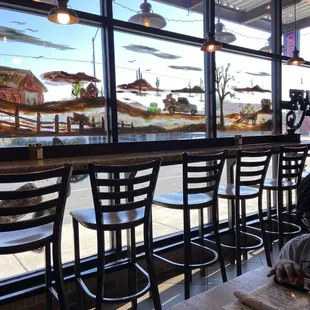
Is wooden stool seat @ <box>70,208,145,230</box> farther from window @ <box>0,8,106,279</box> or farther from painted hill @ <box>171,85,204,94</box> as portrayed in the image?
painted hill @ <box>171,85,204,94</box>

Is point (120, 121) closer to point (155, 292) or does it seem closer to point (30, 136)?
point (30, 136)

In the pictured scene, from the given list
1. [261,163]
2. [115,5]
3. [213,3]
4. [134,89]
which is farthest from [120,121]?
[213,3]

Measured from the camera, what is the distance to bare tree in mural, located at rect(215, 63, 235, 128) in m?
3.71

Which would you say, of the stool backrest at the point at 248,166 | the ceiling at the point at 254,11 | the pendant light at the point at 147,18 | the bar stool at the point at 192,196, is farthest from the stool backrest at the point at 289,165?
the ceiling at the point at 254,11

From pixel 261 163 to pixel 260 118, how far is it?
1.85m

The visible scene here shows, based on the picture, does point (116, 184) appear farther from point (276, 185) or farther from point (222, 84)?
point (222, 84)

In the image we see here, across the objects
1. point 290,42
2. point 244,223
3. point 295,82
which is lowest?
point 244,223

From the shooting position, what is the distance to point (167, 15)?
331cm

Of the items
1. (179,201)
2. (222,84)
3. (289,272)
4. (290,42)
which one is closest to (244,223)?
(179,201)

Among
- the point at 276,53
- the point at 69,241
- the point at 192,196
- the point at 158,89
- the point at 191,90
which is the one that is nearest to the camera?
the point at 192,196

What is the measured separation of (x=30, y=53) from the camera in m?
2.43

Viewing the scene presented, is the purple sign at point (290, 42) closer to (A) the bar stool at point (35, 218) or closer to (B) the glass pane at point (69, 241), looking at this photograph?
(B) the glass pane at point (69, 241)

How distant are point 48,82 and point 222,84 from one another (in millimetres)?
2091

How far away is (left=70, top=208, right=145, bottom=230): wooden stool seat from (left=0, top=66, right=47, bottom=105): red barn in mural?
1.00 metres
